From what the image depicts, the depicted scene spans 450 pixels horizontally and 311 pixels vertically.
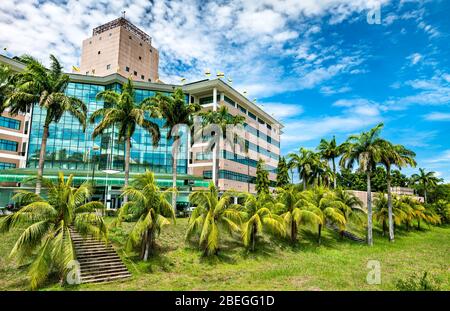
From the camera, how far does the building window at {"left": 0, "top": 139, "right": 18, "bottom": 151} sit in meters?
48.2

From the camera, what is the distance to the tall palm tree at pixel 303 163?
50.1 metres

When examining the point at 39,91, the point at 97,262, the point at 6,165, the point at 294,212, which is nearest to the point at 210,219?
the point at 97,262

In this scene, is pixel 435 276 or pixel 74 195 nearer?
pixel 74 195

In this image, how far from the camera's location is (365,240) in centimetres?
3719

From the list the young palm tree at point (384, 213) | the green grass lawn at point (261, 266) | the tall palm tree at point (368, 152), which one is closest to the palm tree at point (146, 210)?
the green grass lawn at point (261, 266)

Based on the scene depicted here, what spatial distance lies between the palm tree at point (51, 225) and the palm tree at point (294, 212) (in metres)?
17.8

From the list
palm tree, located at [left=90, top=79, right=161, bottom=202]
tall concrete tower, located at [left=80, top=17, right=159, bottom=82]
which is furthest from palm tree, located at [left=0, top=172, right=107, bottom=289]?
tall concrete tower, located at [left=80, top=17, right=159, bottom=82]

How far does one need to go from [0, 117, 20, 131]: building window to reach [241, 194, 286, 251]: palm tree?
4366 centimetres

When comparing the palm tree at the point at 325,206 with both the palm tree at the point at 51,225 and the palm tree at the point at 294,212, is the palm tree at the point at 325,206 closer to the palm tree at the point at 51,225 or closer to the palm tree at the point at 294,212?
the palm tree at the point at 294,212

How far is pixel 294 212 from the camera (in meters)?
A: 29.5

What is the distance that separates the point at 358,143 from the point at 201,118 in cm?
1977

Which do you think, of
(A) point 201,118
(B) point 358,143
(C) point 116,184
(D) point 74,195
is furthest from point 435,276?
(C) point 116,184

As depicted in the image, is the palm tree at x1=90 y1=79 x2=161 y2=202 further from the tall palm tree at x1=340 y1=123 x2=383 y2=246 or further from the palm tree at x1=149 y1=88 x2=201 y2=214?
the tall palm tree at x1=340 y1=123 x2=383 y2=246
